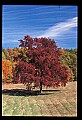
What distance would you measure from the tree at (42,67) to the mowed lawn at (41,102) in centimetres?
10

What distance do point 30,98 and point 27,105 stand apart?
99 mm

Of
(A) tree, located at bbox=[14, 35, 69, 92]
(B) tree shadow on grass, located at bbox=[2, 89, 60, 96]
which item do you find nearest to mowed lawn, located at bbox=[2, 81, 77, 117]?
(B) tree shadow on grass, located at bbox=[2, 89, 60, 96]

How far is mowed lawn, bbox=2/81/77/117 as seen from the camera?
121 inches

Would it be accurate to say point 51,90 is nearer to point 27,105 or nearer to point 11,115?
point 27,105

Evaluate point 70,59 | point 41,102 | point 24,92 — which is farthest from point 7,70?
point 70,59

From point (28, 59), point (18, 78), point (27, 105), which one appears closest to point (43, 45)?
point (28, 59)

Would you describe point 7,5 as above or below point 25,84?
above

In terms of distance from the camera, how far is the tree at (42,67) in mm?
3236

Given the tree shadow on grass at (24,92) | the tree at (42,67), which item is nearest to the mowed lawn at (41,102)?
the tree shadow on grass at (24,92)

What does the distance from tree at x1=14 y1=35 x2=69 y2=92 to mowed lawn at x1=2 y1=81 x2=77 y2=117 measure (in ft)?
0.33

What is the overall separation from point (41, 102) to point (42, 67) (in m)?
0.41

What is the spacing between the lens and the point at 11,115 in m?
3.04

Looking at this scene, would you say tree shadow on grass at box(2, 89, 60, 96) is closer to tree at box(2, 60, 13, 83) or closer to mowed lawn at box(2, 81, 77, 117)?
mowed lawn at box(2, 81, 77, 117)
